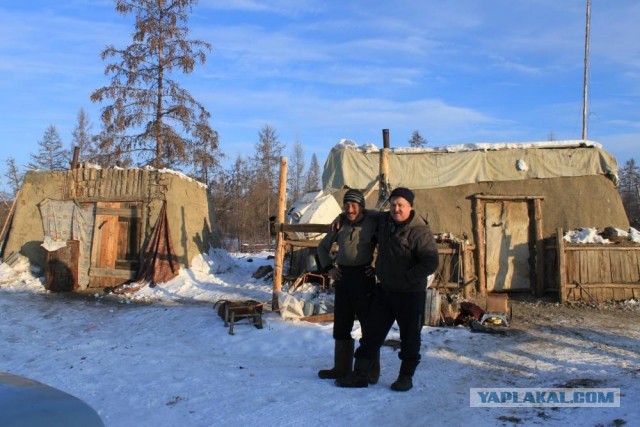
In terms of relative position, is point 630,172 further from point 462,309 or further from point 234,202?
point 462,309

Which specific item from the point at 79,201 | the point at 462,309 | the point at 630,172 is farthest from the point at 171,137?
the point at 630,172

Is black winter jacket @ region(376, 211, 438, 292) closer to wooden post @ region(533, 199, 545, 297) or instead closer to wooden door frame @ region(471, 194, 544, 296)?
wooden door frame @ region(471, 194, 544, 296)

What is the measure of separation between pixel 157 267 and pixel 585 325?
9.50 meters

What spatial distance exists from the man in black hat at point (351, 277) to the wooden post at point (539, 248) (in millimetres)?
7858

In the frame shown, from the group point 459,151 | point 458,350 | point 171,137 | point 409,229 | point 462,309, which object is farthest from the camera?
point 171,137

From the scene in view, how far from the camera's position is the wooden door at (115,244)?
Result: 42.8 feet

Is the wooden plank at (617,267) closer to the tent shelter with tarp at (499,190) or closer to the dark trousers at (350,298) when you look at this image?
the tent shelter with tarp at (499,190)

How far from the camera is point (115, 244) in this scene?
43.7 ft

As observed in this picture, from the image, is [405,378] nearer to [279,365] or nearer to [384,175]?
[279,365]

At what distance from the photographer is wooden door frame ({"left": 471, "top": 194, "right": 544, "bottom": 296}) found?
37.9 feet

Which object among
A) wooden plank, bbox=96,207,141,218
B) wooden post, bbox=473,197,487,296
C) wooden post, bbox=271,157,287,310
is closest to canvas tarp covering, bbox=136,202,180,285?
wooden plank, bbox=96,207,141,218

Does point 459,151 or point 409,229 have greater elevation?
point 459,151

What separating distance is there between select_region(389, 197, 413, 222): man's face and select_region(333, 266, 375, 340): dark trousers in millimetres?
667

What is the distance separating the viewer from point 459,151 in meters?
12.5
